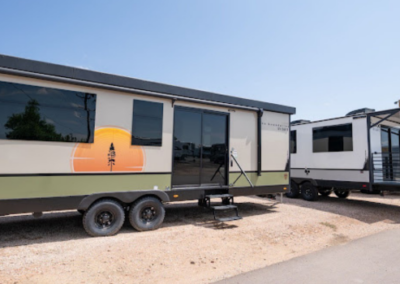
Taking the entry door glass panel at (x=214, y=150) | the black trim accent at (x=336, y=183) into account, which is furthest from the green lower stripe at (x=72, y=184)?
the black trim accent at (x=336, y=183)

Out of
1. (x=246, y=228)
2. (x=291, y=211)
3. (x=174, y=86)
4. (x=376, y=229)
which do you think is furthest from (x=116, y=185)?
(x=376, y=229)

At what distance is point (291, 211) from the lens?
809 cm

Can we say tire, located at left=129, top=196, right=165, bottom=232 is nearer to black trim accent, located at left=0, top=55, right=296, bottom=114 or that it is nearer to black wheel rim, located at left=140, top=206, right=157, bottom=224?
black wheel rim, located at left=140, top=206, right=157, bottom=224

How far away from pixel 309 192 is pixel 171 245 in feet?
24.4

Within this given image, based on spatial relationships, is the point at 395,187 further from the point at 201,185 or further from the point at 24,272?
the point at 24,272

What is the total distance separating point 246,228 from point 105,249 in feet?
10.3

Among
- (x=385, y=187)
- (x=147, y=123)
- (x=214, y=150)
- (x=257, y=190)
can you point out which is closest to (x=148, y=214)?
(x=147, y=123)

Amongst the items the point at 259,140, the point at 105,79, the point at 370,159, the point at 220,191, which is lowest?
the point at 220,191

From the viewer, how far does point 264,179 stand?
24.7 ft

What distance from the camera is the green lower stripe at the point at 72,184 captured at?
4492mm

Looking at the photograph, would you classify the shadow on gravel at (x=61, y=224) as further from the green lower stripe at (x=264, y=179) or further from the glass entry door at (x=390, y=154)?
the glass entry door at (x=390, y=154)

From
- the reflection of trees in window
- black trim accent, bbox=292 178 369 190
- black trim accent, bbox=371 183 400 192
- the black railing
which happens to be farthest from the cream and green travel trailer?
the black railing

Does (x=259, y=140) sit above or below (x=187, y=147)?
above

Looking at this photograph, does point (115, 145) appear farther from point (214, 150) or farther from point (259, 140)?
point (259, 140)
